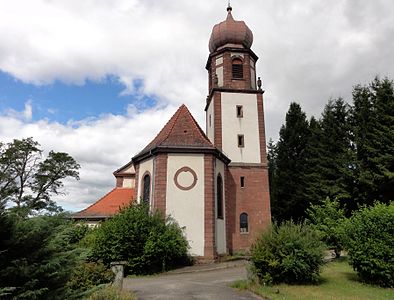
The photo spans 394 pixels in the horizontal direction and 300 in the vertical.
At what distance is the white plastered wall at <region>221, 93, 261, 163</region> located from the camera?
83.2ft

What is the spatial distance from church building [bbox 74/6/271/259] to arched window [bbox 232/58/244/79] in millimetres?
77

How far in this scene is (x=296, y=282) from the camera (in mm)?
11906

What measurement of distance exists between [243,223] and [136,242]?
31.8 feet

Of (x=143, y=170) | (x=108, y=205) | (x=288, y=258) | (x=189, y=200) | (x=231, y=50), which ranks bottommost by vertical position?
(x=288, y=258)

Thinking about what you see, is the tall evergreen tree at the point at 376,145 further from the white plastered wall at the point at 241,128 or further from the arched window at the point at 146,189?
the arched window at the point at 146,189

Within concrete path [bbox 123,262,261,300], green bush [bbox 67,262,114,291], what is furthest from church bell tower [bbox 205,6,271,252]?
green bush [bbox 67,262,114,291]

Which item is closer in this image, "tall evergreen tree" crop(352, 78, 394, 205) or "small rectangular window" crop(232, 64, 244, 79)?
"tall evergreen tree" crop(352, 78, 394, 205)

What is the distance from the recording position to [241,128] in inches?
1022

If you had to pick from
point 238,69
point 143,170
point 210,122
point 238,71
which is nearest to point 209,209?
point 143,170

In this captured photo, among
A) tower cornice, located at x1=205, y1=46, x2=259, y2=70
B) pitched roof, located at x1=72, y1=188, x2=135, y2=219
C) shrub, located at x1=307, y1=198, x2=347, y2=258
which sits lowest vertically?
shrub, located at x1=307, y1=198, x2=347, y2=258

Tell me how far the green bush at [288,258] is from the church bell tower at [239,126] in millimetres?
10442

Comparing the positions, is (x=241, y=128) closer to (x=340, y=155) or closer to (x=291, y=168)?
(x=340, y=155)

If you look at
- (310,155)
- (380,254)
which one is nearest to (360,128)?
(310,155)

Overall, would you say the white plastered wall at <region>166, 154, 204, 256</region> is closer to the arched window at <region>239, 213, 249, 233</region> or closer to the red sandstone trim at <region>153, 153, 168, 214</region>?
the red sandstone trim at <region>153, 153, 168, 214</region>
